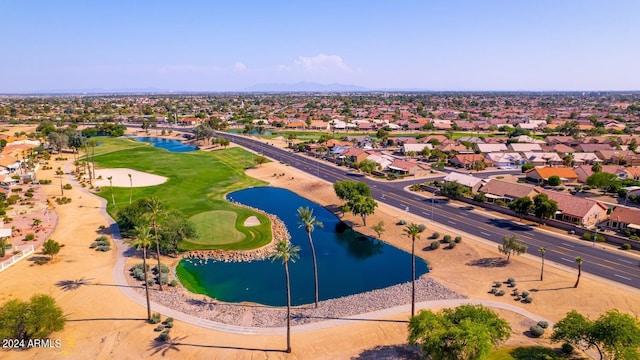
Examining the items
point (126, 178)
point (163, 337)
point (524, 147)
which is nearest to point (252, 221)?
point (163, 337)

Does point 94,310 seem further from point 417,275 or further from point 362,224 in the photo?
point 362,224

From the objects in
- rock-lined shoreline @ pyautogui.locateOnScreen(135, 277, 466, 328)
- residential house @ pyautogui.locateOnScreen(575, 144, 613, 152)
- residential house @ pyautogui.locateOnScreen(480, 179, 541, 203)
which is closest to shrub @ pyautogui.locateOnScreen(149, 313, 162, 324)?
rock-lined shoreline @ pyautogui.locateOnScreen(135, 277, 466, 328)

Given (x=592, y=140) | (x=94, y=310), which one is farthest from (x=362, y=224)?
(x=592, y=140)

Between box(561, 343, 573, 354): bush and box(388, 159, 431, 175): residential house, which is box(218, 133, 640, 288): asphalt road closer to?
box(388, 159, 431, 175): residential house

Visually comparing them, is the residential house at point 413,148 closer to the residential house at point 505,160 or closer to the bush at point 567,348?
the residential house at point 505,160

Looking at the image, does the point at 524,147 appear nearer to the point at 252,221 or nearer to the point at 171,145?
the point at 252,221
